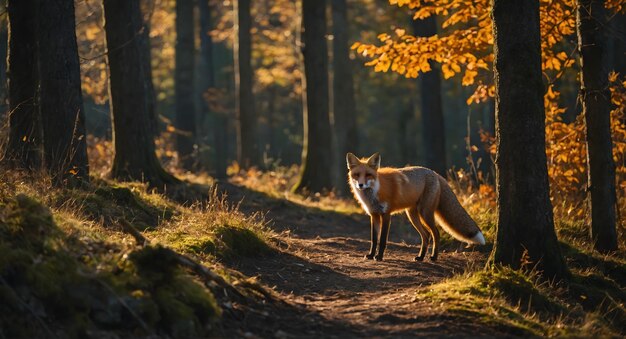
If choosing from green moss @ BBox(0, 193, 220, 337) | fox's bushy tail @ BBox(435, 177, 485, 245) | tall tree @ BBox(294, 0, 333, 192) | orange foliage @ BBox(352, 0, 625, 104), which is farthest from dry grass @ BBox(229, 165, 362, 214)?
green moss @ BBox(0, 193, 220, 337)

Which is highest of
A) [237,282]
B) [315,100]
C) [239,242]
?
[315,100]

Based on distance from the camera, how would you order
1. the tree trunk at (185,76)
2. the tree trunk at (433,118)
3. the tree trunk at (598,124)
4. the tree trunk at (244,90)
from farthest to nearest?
the tree trunk at (185,76)
the tree trunk at (244,90)
the tree trunk at (433,118)
the tree trunk at (598,124)

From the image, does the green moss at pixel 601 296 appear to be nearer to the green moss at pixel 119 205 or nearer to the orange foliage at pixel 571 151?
the orange foliage at pixel 571 151

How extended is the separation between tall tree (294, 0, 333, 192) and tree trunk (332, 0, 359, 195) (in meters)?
3.71

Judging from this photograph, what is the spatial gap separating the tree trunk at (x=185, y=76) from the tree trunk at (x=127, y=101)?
11153mm

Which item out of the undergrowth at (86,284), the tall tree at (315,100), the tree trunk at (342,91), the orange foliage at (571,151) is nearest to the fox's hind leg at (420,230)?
the orange foliage at (571,151)

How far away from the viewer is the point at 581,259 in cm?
1009

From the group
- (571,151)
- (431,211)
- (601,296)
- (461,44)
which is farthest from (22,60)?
(601,296)

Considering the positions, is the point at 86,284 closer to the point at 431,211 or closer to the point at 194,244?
the point at 194,244

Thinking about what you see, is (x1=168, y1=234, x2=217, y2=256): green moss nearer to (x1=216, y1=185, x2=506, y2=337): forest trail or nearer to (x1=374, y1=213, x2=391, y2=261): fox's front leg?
(x1=216, y1=185, x2=506, y2=337): forest trail

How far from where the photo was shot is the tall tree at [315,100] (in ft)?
64.7

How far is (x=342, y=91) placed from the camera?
24.0m

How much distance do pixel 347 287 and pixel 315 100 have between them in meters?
12.0

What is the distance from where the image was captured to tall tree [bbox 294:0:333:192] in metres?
19.7
